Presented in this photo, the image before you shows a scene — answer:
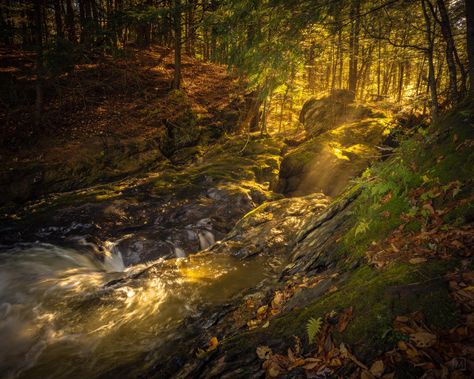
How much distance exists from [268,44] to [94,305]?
640 cm

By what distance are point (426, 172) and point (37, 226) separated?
36.6 feet

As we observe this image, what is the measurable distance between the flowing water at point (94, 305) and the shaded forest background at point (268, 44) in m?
4.20

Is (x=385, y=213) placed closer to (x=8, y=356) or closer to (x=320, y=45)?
(x=320, y=45)

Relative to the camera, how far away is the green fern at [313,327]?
8.66 feet

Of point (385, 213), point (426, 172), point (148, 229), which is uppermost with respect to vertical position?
point (426, 172)

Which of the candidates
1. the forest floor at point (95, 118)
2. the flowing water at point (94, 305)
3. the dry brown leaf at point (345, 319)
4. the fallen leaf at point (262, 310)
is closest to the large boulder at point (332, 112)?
the forest floor at point (95, 118)

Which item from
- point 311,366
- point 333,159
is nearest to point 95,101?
point 333,159

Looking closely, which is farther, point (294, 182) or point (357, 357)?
point (294, 182)

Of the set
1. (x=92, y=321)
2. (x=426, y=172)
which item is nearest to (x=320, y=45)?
(x=426, y=172)

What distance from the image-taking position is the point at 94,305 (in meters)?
6.18

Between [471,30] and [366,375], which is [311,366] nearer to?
[366,375]

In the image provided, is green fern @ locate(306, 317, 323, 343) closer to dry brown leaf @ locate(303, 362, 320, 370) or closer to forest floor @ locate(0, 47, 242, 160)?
dry brown leaf @ locate(303, 362, 320, 370)

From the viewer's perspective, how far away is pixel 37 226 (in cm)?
1040

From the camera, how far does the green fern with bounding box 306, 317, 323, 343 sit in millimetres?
2641
